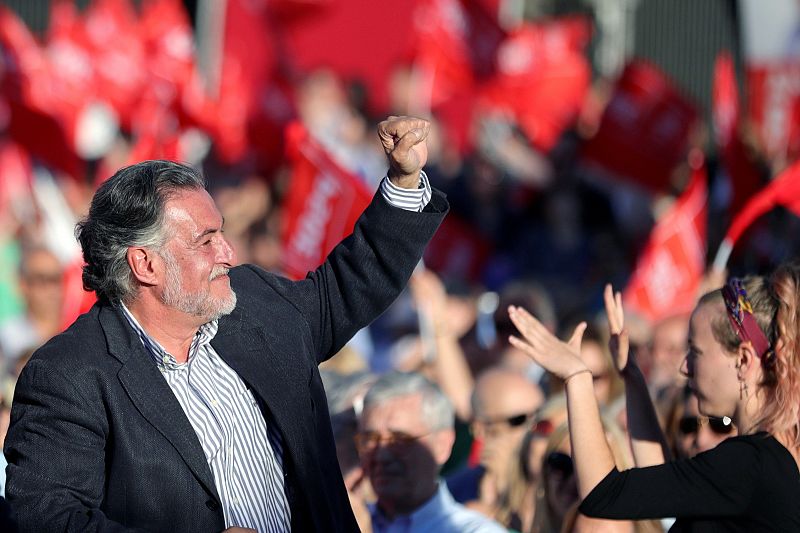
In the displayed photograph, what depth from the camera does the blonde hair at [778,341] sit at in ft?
10.1

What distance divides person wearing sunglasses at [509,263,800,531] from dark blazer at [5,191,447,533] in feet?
1.31

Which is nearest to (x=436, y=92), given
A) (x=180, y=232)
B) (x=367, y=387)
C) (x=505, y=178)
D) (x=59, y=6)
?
(x=505, y=178)

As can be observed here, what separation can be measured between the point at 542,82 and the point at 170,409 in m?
9.71

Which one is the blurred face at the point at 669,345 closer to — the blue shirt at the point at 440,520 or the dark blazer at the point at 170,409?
the blue shirt at the point at 440,520

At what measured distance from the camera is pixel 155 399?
3082 mm

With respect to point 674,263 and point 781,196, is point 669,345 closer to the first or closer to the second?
point 781,196

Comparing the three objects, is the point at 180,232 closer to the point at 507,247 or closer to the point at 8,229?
the point at 507,247

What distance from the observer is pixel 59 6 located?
50.5ft

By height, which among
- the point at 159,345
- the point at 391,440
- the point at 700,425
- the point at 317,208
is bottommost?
the point at 700,425

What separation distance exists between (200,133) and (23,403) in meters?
8.23

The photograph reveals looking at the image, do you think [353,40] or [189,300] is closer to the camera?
[189,300]

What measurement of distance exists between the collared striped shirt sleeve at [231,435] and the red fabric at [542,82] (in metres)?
9.00

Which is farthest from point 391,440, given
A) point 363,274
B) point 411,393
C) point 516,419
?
point 363,274

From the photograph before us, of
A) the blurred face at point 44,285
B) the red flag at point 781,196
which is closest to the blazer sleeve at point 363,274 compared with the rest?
the red flag at point 781,196
